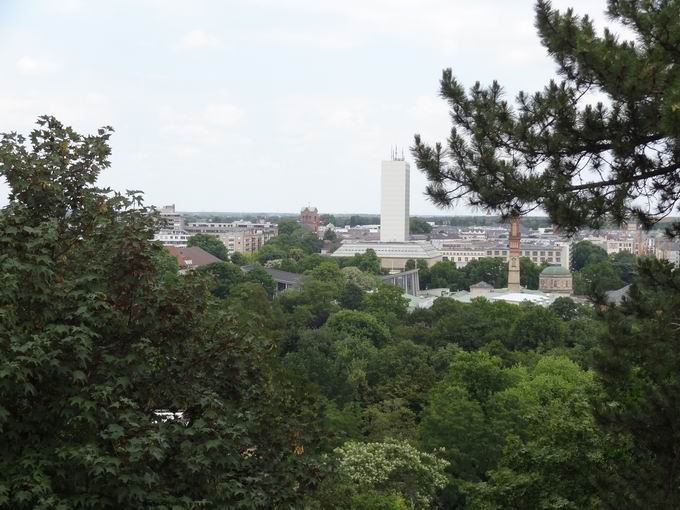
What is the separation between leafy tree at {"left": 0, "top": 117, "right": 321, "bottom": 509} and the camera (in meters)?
7.08

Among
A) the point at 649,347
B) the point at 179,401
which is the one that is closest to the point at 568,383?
the point at 649,347

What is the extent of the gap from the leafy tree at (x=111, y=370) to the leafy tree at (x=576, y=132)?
3379 mm

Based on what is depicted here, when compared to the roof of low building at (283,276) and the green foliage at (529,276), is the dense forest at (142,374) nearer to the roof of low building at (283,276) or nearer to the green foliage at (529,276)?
the roof of low building at (283,276)

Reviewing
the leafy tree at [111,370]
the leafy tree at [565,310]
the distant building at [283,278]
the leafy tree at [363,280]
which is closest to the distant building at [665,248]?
the leafy tree at [111,370]

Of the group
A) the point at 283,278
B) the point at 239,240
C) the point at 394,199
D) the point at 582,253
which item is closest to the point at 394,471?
the point at 283,278

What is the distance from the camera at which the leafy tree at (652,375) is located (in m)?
10.5

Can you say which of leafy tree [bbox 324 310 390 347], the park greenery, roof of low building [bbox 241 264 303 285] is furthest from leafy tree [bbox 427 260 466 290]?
the park greenery

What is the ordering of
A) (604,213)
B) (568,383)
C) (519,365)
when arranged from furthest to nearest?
1. (519,365)
2. (568,383)
3. (604,213)

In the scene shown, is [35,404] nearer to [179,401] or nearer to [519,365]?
[179,401]

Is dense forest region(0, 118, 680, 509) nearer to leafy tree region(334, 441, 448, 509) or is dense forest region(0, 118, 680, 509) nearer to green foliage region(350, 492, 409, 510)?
green foliage region(350, 492, 409, 510)

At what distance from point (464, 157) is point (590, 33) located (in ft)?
6.20

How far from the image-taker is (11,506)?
698 cm

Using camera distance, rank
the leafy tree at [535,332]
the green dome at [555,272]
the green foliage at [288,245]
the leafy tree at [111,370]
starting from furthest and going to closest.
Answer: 1. the green foliage at [288,245]
2. the green dome at [555,272]
3. the leafy tree at [535,332]
4. the leafy tree at [111,370]

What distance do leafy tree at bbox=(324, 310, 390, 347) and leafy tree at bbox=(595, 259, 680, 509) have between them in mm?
33578
